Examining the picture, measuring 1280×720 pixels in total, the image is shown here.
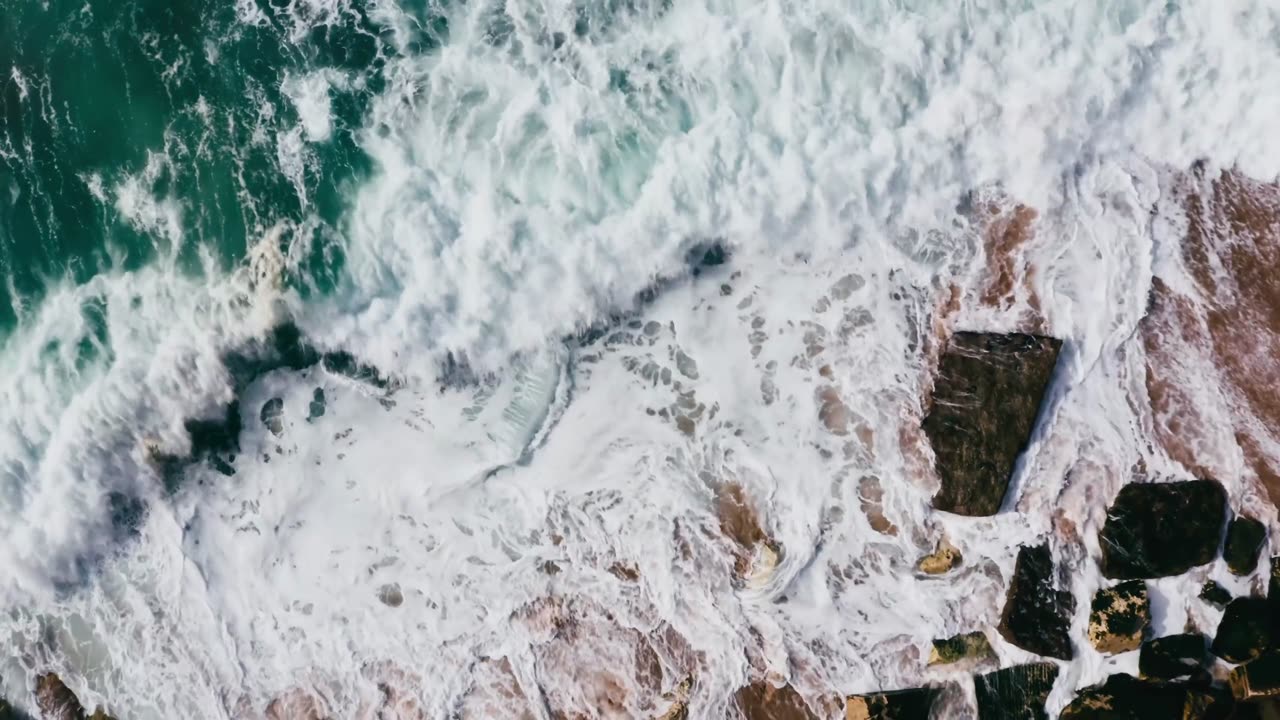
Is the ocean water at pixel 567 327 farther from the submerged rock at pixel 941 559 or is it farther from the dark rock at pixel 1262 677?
the dark rock at pixel 1262 677

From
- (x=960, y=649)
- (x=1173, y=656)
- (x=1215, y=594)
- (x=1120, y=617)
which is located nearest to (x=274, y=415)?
(x=960, y=649)

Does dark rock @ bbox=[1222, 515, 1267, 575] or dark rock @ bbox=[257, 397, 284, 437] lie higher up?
dark rock @ bbox=[257, 397, 284, 437]

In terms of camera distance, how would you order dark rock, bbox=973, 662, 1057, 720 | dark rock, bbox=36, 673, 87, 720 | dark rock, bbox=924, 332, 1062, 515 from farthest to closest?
dark rock, bbox=36, 673, 87, 720
dark rock, bbox=973, 662, 1057, 720
dark rock, bbox=924, 332, 1062, 515

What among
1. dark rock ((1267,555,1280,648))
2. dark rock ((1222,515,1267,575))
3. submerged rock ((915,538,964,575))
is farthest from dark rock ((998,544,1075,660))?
dark rock ((1267,555,1280,648))

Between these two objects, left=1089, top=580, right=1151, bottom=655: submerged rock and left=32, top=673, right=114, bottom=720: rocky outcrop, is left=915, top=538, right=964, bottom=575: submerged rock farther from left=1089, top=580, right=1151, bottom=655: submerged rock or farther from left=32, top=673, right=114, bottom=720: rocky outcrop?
left=32, top=673, right=114, bottom=720: rocky outcrop

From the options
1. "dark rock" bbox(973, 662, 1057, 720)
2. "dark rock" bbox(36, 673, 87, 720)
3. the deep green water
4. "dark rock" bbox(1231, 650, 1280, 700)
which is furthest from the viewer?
"dark rock" bbox(36, 673, 87, 720)

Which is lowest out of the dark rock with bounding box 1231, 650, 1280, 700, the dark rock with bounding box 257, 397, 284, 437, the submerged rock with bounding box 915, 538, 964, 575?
the dark rock with bounding box 1231, 650, 1280, 700

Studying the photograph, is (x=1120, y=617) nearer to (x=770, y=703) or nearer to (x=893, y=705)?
(x=893, y=705)
